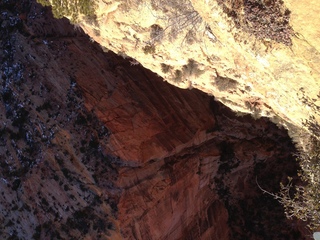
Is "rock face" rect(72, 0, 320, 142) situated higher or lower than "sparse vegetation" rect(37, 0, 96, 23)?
lower

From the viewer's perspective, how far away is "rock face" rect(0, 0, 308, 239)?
11.2 metres

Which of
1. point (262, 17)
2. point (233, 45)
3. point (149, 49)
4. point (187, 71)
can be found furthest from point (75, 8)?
point (262, 17)

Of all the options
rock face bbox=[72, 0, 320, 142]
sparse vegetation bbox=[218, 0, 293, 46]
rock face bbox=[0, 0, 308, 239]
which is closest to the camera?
sparse vegetation bbox=[218, 0, 293, 46]

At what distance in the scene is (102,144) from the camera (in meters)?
11.1

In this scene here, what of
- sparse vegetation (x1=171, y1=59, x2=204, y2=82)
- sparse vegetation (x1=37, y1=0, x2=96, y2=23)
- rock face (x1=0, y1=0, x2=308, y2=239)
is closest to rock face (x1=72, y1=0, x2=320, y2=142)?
sparse vegetation (x1=171, y1=59, x2=204, y2=82)

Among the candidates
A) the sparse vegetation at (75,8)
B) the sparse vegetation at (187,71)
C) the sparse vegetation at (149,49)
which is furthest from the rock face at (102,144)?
the sparse vegetation at (149,49)

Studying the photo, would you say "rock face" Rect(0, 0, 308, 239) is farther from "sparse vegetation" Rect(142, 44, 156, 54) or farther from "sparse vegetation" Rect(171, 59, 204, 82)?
"sparse vegetation" Rect(142, 44, 156, 54)

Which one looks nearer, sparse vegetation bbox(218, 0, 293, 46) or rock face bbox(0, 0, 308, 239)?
sparse vegetation bbox(218, 0, 293, 46)

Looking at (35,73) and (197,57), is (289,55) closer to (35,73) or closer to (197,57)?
(197,57)

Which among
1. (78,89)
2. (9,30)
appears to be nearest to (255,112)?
(78,89)

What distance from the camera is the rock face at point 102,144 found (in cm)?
1121

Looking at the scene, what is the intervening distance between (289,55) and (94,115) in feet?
21.3

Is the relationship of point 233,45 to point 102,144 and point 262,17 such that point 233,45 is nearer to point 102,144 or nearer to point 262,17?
point 262,17

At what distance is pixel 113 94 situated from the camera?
11.4 metres
